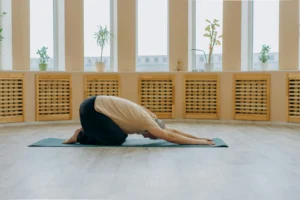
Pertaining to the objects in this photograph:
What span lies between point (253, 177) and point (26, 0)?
5.86 m

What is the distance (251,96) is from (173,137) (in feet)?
10.5

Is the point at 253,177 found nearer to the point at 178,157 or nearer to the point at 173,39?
the point at 178,157

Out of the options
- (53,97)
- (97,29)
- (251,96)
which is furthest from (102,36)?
(251,96)

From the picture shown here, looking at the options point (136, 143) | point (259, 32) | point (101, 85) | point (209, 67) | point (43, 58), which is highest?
point (259, 32)

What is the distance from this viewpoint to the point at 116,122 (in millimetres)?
4234

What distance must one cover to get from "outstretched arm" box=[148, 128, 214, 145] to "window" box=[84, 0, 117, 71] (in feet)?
12.3

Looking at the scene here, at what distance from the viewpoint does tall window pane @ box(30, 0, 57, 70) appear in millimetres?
7496

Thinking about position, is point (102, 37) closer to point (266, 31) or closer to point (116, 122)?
point (266, 31)

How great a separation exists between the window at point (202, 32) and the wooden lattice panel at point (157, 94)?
81 centimetres

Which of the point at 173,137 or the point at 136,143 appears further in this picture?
the point at 136,143

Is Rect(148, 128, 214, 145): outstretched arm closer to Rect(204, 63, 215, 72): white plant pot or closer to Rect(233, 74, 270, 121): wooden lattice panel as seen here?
Rect(233, 74, 270, 121): wooden lattice panel

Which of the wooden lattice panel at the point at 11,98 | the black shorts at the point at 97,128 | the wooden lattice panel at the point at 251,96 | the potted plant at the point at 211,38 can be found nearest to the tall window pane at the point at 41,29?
the wooden lattice panel at the point at 11,98

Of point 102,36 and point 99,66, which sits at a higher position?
point 102,36

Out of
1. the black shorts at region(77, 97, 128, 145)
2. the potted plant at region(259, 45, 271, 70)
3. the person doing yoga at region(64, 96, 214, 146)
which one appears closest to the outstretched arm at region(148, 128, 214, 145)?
the person doing yoga at region(64, 96, 214, 146)
